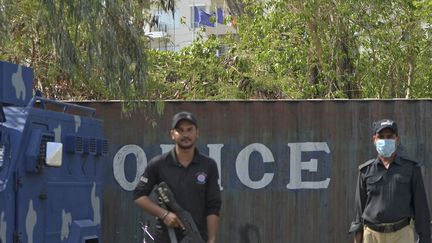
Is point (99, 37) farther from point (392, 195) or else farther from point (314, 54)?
point (314, 54)

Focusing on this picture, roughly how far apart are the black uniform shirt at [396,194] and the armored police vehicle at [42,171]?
2567 millimetres

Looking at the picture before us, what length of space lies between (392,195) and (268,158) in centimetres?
336

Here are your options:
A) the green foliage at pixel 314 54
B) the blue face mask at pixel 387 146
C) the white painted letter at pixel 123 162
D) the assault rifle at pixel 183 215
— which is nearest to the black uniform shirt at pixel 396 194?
the blue face mask at pixel 387 146

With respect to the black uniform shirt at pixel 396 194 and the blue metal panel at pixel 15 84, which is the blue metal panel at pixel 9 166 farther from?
the black uniform shirt at pixel 396 194

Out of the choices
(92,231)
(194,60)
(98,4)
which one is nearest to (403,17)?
(194,60)

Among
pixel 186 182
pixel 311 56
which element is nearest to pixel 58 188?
pixel 186 182

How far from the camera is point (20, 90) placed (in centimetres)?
696

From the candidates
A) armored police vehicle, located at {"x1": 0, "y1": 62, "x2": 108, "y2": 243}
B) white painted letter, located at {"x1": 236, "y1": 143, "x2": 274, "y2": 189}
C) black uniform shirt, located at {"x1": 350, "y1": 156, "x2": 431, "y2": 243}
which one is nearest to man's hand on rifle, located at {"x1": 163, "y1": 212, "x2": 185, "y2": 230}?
armored police vehicle, located at {"x1": 0, "y1": 62, "x2": 108, "y2": 243}

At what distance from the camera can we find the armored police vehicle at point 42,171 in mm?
6180

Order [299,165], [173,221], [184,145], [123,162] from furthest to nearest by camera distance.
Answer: [299,165], [123,162], [184,145], [173,221]

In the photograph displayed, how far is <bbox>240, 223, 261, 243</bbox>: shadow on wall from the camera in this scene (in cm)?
1055

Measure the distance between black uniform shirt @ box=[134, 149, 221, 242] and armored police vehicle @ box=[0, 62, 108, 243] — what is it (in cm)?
77

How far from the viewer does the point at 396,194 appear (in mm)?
7371

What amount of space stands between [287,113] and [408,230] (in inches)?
137
